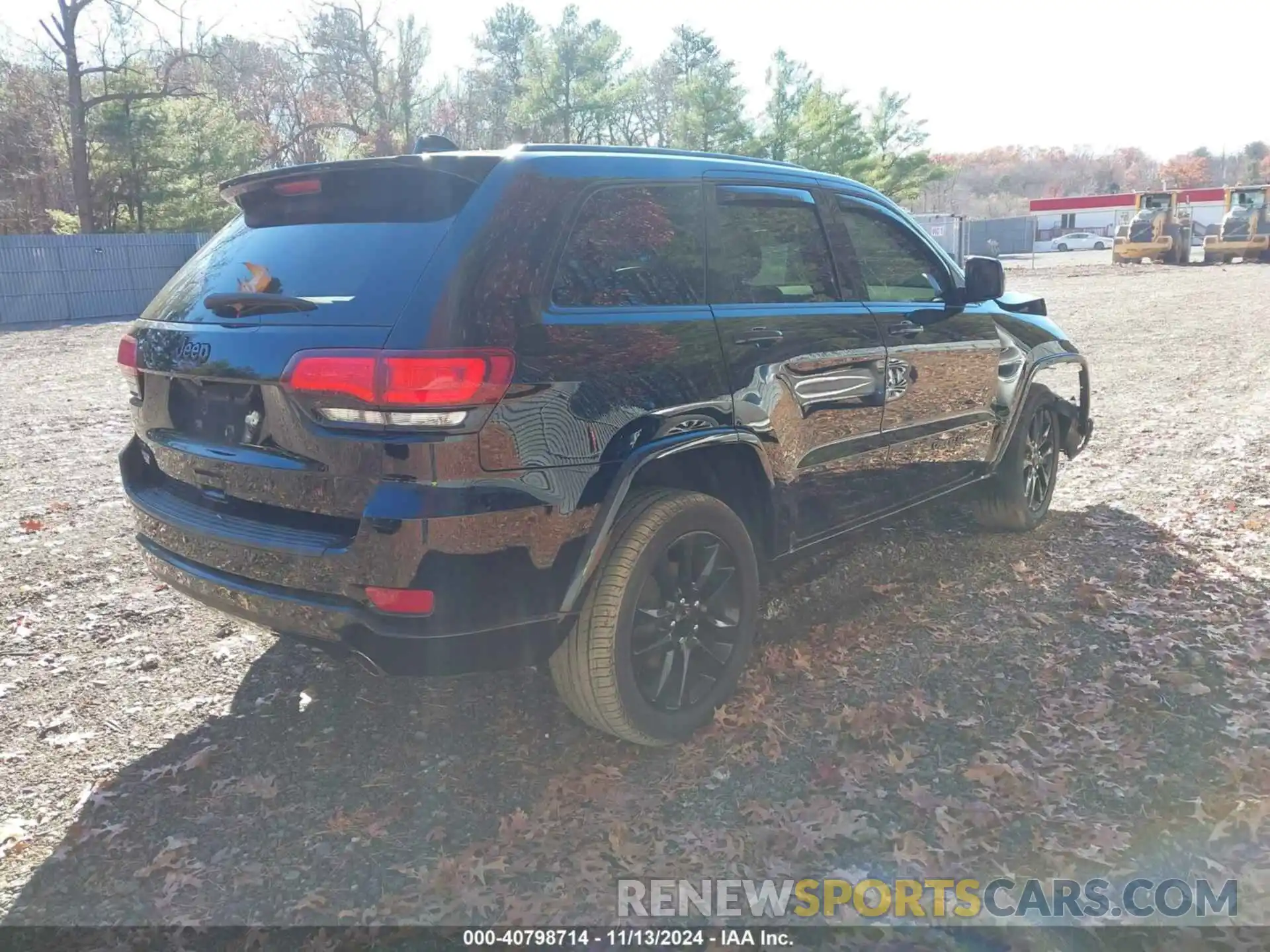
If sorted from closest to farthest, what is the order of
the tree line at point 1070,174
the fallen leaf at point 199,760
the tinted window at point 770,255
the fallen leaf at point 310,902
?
the fallen leaf at point 310,902 → the fallen leaf at point 199,760 → the tinted window at point 770,255 → the tree line at point 1070,174

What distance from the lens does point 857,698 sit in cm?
348

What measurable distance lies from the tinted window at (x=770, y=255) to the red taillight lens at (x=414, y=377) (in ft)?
3.42

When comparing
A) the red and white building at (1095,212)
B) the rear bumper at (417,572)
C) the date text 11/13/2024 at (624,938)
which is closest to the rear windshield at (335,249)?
the rear bumper at (417,572)

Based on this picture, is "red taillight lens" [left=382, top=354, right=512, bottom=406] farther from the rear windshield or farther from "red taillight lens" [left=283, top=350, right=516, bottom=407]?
the rear windshield

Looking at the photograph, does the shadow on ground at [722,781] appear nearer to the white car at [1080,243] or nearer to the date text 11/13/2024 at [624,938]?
the date text 11/13/2024 at [624,938]

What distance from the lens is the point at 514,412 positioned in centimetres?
251

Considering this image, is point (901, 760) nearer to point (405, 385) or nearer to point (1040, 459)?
point (405, 385)

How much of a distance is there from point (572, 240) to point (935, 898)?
2106 mm

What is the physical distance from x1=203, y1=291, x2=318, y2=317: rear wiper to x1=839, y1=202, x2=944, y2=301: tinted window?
91.4 inches

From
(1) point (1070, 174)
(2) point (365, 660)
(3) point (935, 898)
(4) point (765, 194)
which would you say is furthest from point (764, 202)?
(1) point (1070, 174)

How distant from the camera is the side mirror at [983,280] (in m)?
4.33

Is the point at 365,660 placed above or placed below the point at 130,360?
below

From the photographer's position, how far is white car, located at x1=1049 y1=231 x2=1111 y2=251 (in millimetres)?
60250

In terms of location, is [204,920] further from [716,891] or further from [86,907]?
[716,891]
